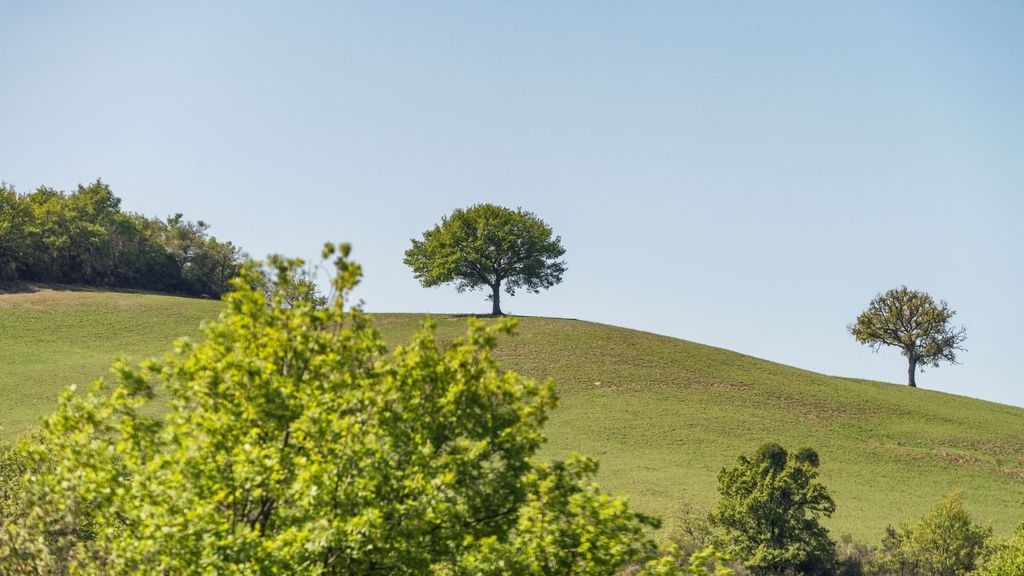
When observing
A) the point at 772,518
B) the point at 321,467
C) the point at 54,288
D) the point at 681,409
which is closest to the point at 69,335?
the point at 54,288

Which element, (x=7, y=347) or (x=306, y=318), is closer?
(x=306, y=318)

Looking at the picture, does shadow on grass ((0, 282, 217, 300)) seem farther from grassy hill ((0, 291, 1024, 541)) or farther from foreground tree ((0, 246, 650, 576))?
foreground tree ((0, 246, 650, 576))

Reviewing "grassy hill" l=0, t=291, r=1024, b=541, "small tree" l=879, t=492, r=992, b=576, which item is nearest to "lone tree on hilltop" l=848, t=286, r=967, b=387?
"grassy hill" l=0, t=291, r=1024, b=541

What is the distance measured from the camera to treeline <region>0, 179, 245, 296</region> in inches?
4525

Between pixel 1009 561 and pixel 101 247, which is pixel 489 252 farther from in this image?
pixel 1009 561

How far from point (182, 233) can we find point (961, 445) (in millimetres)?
116446

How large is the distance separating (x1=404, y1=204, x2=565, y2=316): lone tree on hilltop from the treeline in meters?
24.8

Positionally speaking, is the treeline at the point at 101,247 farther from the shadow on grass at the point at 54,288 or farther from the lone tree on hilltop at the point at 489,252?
the lone tree on hilltop at the point at 489,252

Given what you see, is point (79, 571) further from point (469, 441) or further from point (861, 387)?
point (861, 387)

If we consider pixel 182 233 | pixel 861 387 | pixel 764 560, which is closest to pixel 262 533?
pixel 764 560

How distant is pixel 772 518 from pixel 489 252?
7217 centimetres

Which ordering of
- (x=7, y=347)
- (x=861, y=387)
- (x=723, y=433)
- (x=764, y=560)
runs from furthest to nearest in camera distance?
(x=861, y=387) < (x=7, y=347) < (x=723, y=433) < (x=764, y=560)

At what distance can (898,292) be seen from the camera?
116500 mm

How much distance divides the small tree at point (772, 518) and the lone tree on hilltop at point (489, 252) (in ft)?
223
